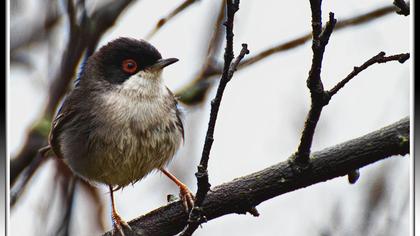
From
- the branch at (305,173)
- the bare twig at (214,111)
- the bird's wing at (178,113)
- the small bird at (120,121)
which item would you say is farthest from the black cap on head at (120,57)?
the bare twig at (214,111)

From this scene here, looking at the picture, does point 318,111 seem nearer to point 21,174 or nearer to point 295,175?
point 295,175

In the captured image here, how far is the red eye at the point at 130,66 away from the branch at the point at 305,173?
53.9 inches

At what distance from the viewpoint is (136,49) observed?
4477mm

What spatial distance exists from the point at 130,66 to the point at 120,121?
1.69ft

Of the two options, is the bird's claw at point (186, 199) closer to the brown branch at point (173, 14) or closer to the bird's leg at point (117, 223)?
the bird's leg at point (117, 223)

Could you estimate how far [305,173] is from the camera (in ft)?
9.64

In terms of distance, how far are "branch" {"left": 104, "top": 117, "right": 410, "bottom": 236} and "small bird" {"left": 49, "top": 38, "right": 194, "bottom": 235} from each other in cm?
66

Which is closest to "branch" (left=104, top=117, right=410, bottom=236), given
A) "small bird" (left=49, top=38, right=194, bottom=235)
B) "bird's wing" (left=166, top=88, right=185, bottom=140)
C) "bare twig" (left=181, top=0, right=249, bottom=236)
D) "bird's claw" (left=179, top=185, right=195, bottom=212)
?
"bird's claw" (left=179, top=185, right=195, bottom=212)

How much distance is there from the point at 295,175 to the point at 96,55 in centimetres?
236

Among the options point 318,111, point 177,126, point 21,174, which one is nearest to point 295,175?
point 318,111

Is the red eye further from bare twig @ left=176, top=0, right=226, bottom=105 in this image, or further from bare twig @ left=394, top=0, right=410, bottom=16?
bare twig @ left=394, top=0, right=410, bottom=16

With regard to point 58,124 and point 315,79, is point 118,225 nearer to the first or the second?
point 58,124

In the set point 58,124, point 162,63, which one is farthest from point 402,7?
point 58,124

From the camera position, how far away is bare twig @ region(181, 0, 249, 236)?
2.32 m
